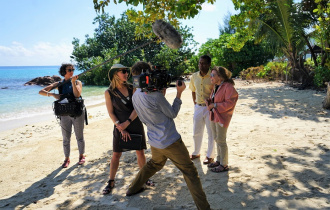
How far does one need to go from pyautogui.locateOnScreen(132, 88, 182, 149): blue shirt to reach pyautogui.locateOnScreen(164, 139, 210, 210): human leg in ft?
0.28

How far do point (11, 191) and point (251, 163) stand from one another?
4.02 meters

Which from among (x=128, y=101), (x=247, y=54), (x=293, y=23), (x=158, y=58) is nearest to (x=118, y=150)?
(x=128, y=101)

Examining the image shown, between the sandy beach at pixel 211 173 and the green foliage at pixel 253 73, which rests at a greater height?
the green foliage at pixel 253 73

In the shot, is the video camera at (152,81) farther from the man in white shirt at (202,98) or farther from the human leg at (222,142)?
the man in white shirt at (202,98)

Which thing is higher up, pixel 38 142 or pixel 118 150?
pixel 118 150

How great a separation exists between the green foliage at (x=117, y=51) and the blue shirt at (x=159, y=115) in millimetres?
24427

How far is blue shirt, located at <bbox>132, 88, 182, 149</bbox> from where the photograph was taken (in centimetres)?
288

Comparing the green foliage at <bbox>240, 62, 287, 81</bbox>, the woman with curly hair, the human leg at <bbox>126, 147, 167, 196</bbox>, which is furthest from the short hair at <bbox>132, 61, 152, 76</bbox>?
the green foliage at <bbox>240, 62, 287, 81</bbox>

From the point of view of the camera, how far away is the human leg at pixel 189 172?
114 inches

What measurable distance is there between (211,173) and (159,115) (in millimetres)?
1767

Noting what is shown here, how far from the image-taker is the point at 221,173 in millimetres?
4125

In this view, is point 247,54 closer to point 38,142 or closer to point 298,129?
point 298,129

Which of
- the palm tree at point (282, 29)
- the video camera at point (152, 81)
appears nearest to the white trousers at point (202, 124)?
the video camera at point (152, 81)

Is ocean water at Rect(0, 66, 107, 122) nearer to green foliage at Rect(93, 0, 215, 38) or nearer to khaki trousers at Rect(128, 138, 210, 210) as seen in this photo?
green foliage at Rect(93, 0, 215, 38)
